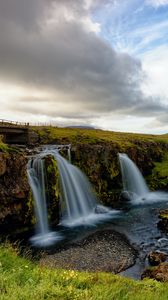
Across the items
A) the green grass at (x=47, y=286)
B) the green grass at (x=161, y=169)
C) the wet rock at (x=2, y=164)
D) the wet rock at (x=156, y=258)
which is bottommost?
the wet rock at (x=156, y=258)

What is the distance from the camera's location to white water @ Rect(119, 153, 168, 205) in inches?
2168

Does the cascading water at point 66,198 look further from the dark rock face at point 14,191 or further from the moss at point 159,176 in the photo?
the moss at point 159,176

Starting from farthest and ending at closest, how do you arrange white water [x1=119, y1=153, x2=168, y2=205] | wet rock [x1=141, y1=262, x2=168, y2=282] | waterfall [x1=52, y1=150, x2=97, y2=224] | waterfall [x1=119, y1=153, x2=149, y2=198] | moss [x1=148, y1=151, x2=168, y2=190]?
moss [x1=148, y1=151, x2=168, y2=190]
waterfall [x1=119, y1=153, x2=149, y2=198]
white water [x1=119, y1=153, x2=168, y2=205]
waterfall [x1=52, y1=150, x2=97, y2=224]
wet rock [x1=141, y1=262, x2=168, y2=282]

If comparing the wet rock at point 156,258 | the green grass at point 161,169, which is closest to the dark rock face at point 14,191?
the wet rock at point 156,258

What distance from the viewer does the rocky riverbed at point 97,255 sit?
2333 centimetres

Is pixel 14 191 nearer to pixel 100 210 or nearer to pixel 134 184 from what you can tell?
pixel 100 210

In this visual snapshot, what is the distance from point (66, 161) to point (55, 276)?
3452cm

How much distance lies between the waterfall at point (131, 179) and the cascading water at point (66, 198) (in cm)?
1303

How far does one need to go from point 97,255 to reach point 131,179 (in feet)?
115

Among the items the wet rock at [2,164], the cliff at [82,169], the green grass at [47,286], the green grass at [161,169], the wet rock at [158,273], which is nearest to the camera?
the green grass at [47,286]

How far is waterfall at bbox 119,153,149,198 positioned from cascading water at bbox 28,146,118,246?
42.8ft

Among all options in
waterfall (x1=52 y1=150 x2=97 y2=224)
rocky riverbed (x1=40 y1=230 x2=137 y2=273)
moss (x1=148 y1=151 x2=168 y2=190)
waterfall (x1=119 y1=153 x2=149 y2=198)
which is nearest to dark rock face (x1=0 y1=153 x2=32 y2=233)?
waterfall (x1=52 y1=150 x2=97 y2=224)

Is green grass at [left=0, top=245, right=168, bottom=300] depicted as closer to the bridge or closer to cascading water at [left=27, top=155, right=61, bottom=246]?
cascading water at [left=27, top=155, right=61, bottom=246]

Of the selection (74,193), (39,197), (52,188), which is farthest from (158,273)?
(74,193)
